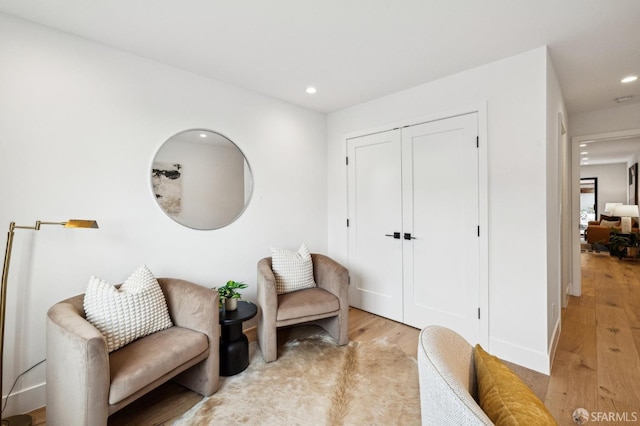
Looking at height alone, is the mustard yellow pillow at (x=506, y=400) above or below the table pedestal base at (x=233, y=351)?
above

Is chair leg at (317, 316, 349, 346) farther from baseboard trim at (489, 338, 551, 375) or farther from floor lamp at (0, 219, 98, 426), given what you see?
floor lamp at (0, 219, 98, 426)

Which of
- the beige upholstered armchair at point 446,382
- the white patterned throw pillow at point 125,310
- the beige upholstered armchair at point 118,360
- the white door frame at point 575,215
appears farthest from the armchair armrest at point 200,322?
the white door frame at point 575,215

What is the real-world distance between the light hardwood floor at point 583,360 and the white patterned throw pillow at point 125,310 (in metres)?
0.48

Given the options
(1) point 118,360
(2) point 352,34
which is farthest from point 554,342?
(1) point 118,360

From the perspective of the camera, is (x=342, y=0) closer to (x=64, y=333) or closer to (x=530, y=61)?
(x=530, y=61)

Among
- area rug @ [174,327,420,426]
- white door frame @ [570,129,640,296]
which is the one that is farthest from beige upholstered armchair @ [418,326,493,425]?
white door frame @ [570,129,640,296]

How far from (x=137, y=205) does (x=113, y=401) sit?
4.53 ft

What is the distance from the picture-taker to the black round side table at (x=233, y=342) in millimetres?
2205

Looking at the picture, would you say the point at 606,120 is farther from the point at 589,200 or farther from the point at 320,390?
the point at 589,200

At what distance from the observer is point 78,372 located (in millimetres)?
1399

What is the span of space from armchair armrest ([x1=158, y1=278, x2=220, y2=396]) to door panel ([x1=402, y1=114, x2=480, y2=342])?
1.99m

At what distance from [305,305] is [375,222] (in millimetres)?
1349

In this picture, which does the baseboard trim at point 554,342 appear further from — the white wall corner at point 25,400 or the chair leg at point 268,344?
the white wall corner at point 25,400

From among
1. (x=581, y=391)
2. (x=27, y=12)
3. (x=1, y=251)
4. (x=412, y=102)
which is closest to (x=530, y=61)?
(x=412, y=102)
